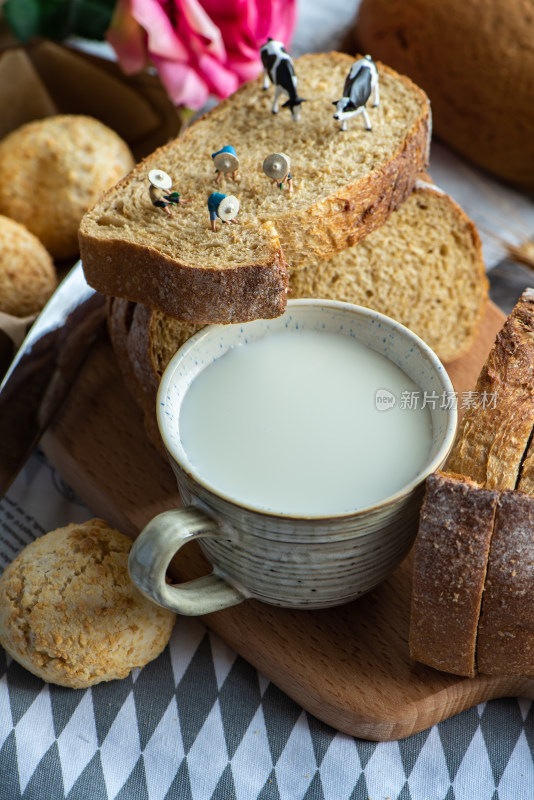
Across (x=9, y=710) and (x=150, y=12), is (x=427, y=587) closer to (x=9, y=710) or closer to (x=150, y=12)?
(x=9, y=710)

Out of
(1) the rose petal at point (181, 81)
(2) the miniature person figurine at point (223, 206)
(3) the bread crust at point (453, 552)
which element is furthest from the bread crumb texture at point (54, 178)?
(3) the bread crust at point (453, 552)

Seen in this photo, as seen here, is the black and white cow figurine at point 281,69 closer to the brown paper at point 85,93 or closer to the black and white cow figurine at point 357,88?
the black and white cow figurine at point 357,88

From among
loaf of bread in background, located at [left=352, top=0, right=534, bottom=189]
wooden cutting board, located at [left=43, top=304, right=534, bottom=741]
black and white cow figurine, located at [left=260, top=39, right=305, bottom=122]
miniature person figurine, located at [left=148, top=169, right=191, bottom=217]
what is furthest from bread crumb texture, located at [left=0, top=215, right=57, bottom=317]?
loaf of bread in background, located at [left=352, top=0, right=534, bottom=189]

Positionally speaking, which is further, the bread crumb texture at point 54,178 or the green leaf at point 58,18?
the green leaf at point 58,18

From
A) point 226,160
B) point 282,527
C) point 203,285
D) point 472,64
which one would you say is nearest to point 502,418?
point 282,527

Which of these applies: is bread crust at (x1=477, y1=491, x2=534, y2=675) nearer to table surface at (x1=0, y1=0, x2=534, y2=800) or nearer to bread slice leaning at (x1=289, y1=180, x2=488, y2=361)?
table surface at (x1=0, y1=0, x2=534, y2=800)

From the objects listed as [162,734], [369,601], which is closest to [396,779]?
[369,601]

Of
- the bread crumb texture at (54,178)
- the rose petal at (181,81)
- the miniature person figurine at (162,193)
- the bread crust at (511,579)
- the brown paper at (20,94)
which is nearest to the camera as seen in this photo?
the bread crust at (511,579)
